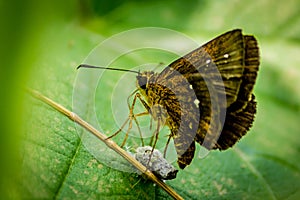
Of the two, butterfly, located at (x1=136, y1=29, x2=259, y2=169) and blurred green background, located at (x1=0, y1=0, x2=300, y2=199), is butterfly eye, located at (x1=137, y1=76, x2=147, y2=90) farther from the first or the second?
blurred green background, located at (x1=0, y1=0, x2=300, y2=199)

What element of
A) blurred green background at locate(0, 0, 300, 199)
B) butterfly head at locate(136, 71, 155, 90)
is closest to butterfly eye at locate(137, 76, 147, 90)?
butterfly head at locate(136, 71, 155, 90)

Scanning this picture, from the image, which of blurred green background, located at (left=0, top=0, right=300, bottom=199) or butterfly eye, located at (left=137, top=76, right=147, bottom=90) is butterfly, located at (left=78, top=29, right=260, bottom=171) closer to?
butterfly eye, located at (left=137, top=76, right=147, bottom=90)

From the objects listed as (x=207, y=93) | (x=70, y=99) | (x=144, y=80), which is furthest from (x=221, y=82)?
(x=70, y=99)

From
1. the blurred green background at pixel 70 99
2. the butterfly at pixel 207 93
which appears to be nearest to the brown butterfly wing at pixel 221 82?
the butterfly at pixel 207 93

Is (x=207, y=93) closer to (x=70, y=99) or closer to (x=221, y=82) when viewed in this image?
(x=221, y=82)

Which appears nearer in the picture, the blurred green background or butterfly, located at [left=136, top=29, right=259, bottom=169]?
the blurred green background

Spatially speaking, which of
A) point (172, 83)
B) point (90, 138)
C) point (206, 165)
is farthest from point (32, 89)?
point (206, 165)

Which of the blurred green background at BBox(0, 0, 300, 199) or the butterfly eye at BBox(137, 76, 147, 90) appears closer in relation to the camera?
the blurred green background at BBox(0, 0, 300, 199)

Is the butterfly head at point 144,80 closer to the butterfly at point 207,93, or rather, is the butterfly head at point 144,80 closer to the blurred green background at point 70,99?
the butterfly at point 207,93
